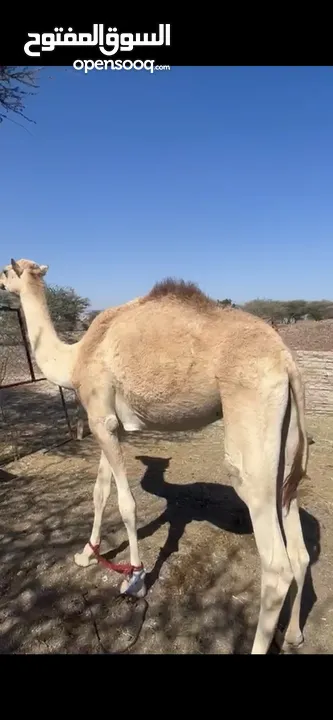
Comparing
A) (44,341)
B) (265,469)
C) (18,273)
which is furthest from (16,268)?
(265,469)

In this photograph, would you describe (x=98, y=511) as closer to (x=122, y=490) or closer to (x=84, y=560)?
(x=84, y=560)

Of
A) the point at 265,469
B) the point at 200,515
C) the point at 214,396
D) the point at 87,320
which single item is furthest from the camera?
the point at 87,320

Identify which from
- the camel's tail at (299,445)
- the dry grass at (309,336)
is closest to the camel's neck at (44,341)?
the camel's tail at (299,445)

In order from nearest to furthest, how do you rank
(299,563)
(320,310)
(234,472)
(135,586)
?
(234,472), (299,563), (135,586), (320,310)

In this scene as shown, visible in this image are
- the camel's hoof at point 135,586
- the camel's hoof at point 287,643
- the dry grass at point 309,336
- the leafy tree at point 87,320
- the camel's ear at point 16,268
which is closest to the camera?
the camel's hoof at point 287,643

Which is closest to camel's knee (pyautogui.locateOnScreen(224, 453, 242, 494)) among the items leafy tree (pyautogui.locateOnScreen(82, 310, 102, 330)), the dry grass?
leafy tree (pyautogui.locateOnScreen(82, 310, 102, 330))

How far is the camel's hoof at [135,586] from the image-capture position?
11.9 feet

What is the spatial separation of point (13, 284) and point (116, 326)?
142 cm

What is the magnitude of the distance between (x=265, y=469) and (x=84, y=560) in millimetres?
2285

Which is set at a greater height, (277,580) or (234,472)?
(234,472)

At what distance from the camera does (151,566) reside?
409cm

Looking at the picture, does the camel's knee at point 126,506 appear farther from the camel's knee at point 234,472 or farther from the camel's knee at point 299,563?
the camel's knee at point 299,563

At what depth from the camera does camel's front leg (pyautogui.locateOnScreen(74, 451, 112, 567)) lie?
4.13 metres

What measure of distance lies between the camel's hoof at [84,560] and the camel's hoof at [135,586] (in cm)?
56
